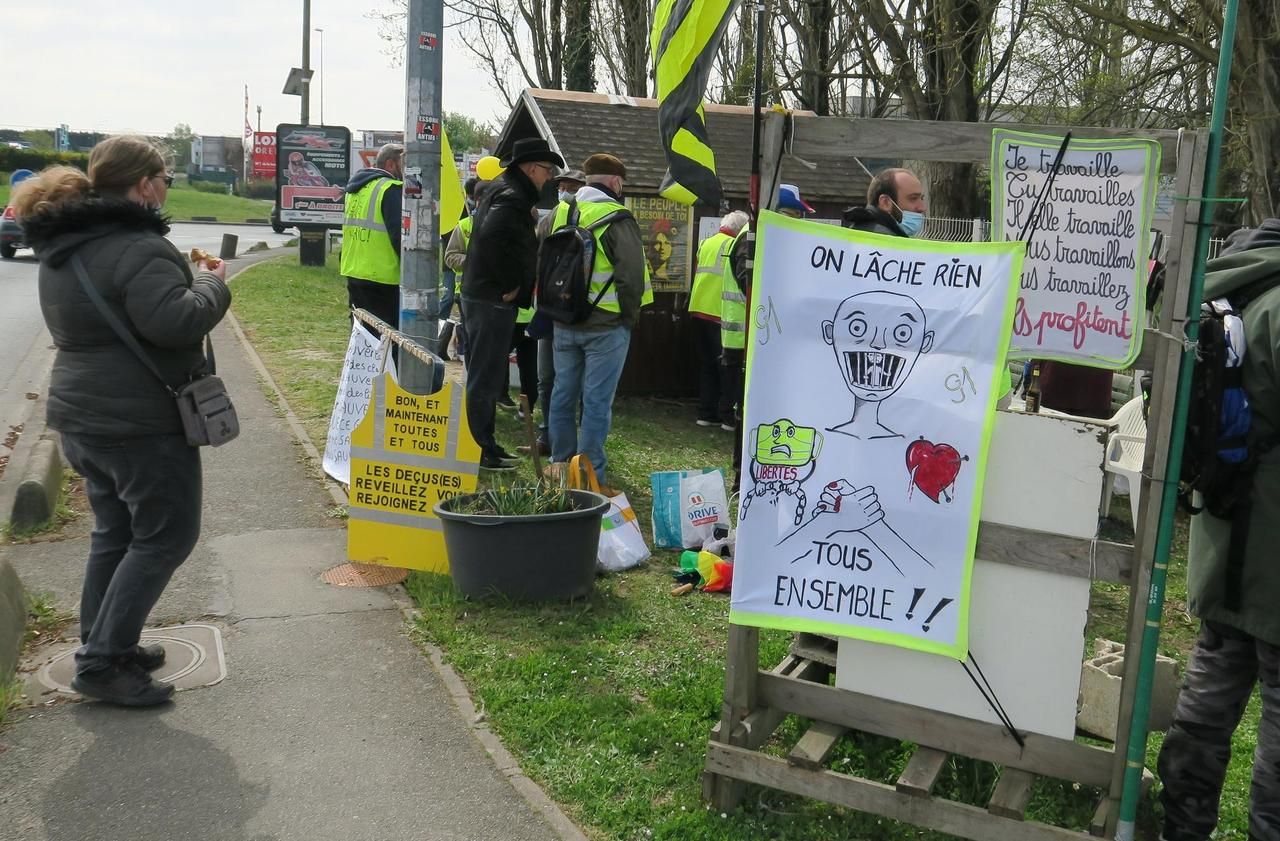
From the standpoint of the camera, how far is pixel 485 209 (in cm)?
733

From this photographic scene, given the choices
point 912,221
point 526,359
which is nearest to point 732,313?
point 526,359

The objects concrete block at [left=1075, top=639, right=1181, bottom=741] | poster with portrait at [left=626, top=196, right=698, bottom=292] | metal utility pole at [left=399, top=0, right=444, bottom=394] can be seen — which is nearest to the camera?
concrete block at [left=1075, top=639, right=1181, bottom=741]

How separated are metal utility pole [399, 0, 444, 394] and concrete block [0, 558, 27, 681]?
2334mm

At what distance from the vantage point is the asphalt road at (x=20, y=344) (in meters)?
10.1

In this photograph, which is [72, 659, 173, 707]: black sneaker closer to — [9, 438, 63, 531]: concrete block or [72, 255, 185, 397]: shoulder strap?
[72, 255, 185, 397]: shoulder strap

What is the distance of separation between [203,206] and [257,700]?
57.2 meters

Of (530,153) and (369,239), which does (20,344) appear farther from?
(530,153)

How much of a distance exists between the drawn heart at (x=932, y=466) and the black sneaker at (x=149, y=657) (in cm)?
288

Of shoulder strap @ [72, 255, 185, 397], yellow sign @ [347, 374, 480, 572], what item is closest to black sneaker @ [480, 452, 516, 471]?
yellow sign @ [347, 374, 480, 572]

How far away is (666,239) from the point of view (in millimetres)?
10914

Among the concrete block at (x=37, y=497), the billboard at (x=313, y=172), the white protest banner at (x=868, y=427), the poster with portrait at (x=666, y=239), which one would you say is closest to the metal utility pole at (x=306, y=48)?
the billboard at (x=313, y=172)

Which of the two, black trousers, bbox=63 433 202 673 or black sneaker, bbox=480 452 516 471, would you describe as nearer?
black trousers, bbox=63 433 202 673

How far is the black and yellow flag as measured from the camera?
5.02 meters

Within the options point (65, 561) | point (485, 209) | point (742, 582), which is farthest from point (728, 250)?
point (742, 582)
